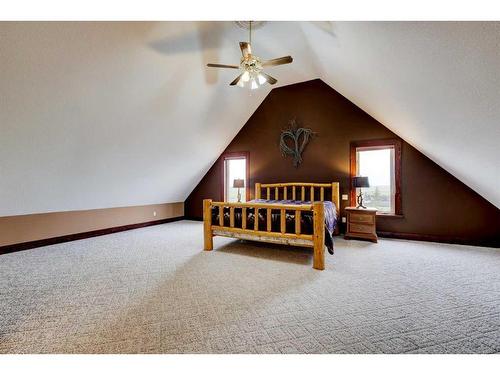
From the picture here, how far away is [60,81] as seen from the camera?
2557mm

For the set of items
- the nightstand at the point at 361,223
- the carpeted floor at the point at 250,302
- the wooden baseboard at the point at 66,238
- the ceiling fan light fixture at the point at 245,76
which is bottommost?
the carpeted floor at the point at 250,302

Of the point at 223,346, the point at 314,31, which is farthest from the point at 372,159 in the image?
the point at 223,346

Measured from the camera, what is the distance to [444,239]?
4.01 meters

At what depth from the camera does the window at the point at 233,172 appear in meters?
6.02

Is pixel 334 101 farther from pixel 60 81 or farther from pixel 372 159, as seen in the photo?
pixel 60 81

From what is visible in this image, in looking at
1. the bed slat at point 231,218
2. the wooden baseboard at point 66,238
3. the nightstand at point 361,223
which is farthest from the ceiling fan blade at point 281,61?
the wooden baseboard at point 66,238

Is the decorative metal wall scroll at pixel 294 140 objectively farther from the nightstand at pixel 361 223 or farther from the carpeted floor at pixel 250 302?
the carpeted floor at pixel 250 302

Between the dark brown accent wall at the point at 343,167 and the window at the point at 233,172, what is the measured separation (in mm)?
180

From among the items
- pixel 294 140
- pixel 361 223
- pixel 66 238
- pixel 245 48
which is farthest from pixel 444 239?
pixel 66 238

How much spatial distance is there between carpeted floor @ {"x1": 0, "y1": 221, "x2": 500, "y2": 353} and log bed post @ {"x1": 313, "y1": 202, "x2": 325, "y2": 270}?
0.50 ft

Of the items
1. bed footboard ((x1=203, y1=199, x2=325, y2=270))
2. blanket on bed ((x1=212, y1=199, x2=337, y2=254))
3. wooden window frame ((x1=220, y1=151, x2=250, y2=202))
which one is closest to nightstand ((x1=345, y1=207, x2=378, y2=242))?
blanket on bed ((x1=212, y1=199, x2=337, y2=254))

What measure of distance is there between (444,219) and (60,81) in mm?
6026

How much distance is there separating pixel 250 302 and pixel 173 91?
3.34 meters

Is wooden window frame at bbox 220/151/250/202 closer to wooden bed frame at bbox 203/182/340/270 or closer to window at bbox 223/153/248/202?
window at bbox 223/153/248/202
